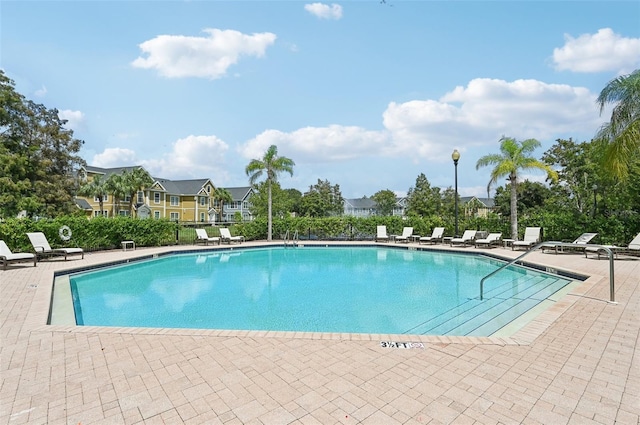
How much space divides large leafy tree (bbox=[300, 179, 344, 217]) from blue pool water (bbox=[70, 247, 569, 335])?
4156cm

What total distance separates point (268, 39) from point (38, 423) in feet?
41.5

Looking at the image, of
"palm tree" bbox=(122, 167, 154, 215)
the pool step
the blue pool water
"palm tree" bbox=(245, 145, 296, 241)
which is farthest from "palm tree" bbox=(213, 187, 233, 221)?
the pool step

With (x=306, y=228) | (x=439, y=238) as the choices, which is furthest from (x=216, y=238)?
(x=439, y=238)

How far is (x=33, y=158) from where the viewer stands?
27.3 metres

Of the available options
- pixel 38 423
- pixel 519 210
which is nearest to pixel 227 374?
pixel 38 423

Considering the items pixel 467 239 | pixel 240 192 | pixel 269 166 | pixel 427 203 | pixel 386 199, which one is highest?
pixel 240 192

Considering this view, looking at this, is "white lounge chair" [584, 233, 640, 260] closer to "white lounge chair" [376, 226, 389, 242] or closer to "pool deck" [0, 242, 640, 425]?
"pool deck" [0, 242, 640, 425]

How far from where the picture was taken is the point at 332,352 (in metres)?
3.98

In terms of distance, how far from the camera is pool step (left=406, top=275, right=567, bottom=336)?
579 cm

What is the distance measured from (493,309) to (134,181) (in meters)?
40.1

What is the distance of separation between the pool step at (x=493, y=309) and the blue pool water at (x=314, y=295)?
0.02 meters

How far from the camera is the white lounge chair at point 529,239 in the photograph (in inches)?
605

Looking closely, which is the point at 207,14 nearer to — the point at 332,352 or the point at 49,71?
the point at 49,71

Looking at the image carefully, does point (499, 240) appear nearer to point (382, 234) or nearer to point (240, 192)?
point (382, 234)
